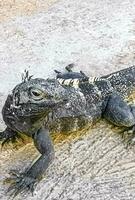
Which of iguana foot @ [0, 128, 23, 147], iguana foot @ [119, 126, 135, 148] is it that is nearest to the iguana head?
iguana foot @ [0, 128, 23, 147]

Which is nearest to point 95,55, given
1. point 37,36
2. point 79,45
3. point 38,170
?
point 79,45

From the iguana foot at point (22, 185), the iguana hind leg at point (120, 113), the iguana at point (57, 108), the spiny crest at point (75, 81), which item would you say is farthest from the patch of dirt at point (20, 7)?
the iguana foot at point (22, 185)

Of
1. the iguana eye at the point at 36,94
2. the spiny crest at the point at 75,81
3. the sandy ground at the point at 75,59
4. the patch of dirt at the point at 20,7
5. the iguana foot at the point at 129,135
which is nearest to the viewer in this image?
the iguana eye at the point at 36,94

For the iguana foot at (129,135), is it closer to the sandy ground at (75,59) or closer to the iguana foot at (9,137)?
the sandy ground at (75,59)

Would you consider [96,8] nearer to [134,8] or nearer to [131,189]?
[134,8]

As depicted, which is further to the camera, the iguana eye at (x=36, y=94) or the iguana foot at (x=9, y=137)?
the iguana foot at (x=9, y=137)

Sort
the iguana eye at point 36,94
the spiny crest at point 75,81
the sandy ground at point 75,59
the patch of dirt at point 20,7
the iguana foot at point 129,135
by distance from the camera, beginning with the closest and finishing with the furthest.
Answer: the iguana eye at point 36,94, the sandy ground at point 75,59, the iguana foot at point 129,135, the spiny crest at point 75,81, the patch of dirt at point 20,7

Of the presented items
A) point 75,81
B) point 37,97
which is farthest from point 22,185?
point 75,81

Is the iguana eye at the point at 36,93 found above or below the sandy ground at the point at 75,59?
above
